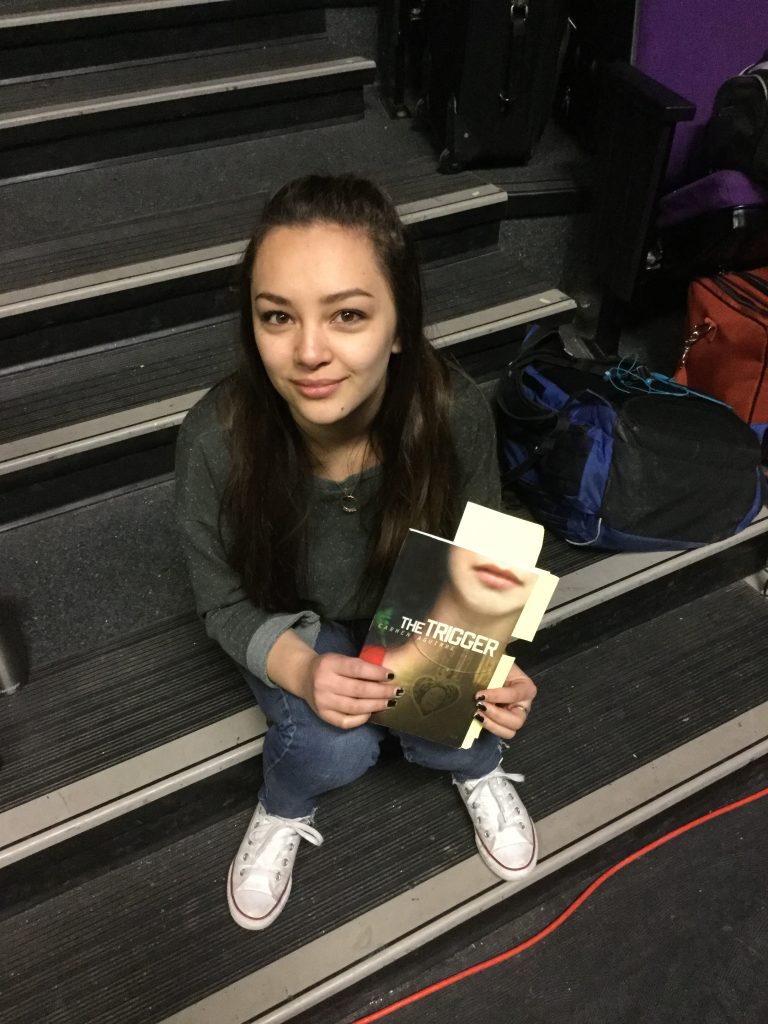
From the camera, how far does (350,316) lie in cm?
81

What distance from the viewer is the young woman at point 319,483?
811 millimetres

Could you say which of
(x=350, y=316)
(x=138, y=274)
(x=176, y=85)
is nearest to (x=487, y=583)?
(x=350, y=316)

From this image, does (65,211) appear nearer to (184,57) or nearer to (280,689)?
(184,57)

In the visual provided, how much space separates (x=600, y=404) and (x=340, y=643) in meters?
0.64

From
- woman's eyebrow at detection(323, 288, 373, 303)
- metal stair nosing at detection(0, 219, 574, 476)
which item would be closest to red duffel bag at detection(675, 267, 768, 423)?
metal stair nosing at detection(0, 219, 574, 476)

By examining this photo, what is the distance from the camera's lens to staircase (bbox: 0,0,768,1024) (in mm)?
1109

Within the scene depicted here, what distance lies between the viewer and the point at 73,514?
1.48m

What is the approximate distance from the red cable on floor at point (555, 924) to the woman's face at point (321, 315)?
86cm

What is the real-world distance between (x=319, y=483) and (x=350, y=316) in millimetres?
246

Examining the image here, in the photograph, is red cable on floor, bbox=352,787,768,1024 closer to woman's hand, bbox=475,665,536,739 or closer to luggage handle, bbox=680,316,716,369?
woman's hand, bbox=475,665,536,739

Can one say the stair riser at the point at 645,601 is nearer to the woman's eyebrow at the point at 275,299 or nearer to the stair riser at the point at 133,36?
the woman's eyebrow at the point at 275,299

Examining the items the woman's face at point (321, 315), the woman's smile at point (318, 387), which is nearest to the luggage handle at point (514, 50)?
the woman's face at point (321, 315)

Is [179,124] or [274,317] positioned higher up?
[274,317]

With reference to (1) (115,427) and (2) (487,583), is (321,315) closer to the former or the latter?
(2) (487,583)
